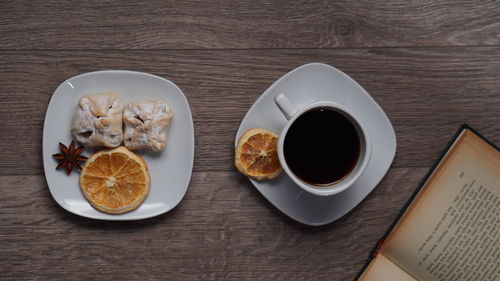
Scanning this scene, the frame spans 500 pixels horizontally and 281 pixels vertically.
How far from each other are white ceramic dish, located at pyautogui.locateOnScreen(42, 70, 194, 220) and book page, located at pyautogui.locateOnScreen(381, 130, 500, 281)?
0.53 meters

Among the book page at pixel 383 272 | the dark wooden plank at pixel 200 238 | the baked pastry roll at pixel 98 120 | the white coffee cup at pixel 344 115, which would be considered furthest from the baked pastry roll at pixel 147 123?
the book page at pixel 383 272

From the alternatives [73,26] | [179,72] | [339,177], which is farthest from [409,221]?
[73,26]

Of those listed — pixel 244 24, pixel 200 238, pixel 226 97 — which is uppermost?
pixel 244 24

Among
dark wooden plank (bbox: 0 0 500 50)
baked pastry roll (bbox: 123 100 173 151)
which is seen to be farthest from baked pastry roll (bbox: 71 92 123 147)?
dark wooden plank (bbox: 0 0 500 50)

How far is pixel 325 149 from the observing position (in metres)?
0.99

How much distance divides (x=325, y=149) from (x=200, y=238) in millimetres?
386

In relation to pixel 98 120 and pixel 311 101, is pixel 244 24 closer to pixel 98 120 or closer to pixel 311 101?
pixel 311 101

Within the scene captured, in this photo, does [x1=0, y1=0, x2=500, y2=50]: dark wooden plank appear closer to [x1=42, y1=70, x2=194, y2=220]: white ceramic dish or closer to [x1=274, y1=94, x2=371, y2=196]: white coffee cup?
[x1=42, y1=70, x2=194, y2=220]: white ceramic dish

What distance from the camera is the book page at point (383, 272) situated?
3.59 ft

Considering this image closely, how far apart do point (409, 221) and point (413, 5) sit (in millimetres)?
530

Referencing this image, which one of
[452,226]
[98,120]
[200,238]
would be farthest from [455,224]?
[98,120]

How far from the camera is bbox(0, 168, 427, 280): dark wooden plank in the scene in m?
1.11

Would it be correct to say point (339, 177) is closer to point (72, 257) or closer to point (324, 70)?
point (324, 70)

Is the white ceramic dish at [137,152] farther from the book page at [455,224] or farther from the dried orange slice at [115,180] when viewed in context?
the book page at [455,224]
